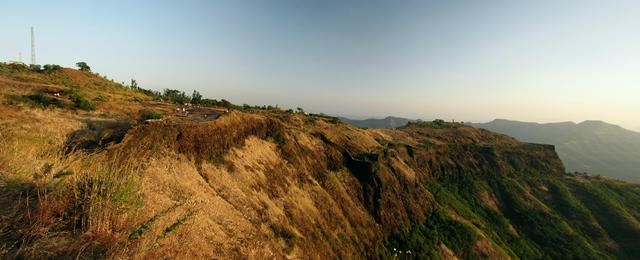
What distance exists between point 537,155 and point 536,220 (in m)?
33.2

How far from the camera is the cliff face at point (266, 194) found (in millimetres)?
4816

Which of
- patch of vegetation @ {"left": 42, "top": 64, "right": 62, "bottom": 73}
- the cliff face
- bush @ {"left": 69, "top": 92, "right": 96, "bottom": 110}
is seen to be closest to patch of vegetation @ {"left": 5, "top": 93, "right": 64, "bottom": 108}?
the cliff face

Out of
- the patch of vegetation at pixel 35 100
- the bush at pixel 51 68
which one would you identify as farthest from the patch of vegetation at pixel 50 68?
the patch of vegetation at pixel 35 100

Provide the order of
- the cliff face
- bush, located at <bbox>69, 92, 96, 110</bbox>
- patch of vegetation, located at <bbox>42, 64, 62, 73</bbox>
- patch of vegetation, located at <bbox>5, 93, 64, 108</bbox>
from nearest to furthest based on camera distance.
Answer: the cliff face
patch of vegetation, located at <bbox>5, 93, 64, 108</bbox>
bush, located at <bbox>69, 92, 96, 110</bbox>
patch of vegetation, located at <bbox>42, 64, 62, 73</bbox>

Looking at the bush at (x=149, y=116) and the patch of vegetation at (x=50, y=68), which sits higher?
the patch of vegetation at (x=50, y=68)

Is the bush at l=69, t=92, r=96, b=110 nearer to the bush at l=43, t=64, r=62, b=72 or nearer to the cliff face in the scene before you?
the cliff face

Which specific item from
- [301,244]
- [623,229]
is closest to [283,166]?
[301,244]

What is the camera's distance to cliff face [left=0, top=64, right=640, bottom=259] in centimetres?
482

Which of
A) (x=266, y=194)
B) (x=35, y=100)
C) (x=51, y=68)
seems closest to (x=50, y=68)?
(x=51, y=68)

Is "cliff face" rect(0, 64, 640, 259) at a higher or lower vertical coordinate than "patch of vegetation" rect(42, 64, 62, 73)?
lower

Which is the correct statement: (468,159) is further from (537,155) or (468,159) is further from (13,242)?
(13,242)

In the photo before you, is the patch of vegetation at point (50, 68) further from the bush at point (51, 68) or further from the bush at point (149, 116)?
the bush at point (149, 116)

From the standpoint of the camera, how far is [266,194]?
943 inches

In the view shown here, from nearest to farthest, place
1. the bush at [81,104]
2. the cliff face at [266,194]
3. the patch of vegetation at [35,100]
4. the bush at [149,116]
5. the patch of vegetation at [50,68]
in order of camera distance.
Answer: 1. the cliff face at [266,194]
2. the patch of vegetation at [35,100]
3. the bush at [81,104]
4. the bush at [149,116]
5. the patch of vegetation at [50,68]
